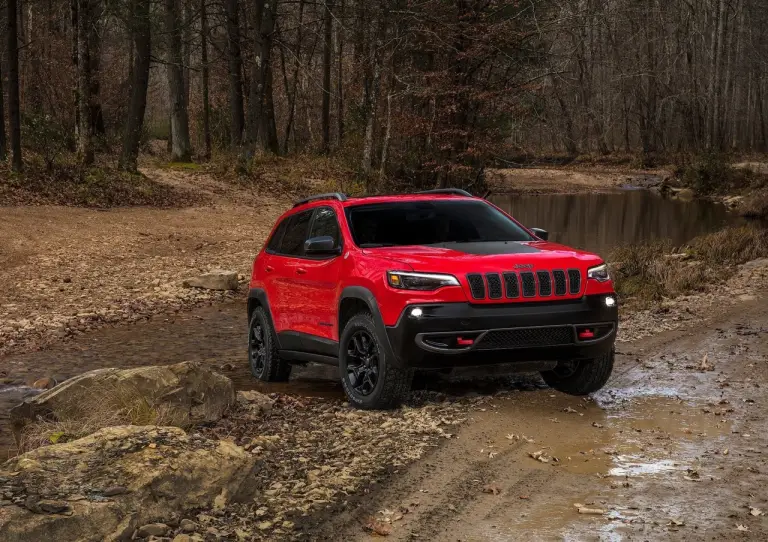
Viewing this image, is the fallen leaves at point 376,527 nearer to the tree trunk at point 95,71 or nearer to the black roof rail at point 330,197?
the black roof rail at point 330,197

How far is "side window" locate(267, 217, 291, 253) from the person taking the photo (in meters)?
10.4

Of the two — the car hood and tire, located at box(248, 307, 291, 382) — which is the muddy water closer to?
tire, located at box(248, 307, 291, 382)

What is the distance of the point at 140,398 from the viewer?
795 cm

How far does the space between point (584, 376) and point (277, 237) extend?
3512 millimetres

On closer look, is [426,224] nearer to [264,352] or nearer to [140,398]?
[264,352]

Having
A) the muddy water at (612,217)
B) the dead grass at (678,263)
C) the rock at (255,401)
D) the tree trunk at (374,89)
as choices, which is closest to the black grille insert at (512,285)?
the rock at (255,401)

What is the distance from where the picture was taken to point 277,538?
5.62 m

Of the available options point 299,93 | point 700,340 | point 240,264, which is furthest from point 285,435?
point 299,93

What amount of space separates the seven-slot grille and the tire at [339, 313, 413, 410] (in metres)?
0.85

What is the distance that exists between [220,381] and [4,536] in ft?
11.4

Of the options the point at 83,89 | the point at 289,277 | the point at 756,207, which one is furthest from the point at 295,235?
the point at 756,207

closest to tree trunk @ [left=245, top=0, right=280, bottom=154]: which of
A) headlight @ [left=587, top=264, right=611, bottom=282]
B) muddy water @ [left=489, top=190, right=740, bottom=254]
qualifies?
muddy water @ [left=489, top=190, right=740, bottom=254]

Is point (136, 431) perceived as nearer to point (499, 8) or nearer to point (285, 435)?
point (285, 435)

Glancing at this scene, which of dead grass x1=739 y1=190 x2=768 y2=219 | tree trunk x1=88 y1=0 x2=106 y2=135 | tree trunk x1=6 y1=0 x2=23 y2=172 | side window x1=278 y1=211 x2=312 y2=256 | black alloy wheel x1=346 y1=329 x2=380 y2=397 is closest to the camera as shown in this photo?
black alloy wheel x1=346 y1=329 x2=380 y2=397
